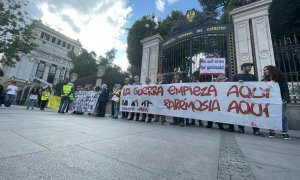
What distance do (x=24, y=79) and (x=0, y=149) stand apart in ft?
144

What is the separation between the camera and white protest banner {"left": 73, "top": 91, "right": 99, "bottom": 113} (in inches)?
338

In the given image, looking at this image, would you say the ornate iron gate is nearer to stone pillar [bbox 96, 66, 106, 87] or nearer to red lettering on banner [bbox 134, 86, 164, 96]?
red lettering on banner [bbox 134, 86, 164, 96]

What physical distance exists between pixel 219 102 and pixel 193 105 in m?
0.83

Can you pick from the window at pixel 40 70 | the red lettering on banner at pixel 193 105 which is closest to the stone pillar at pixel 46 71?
the window at pixel 40 70

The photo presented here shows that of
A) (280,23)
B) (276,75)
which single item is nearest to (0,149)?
(276,75)

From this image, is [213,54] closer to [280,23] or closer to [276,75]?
[276,75]

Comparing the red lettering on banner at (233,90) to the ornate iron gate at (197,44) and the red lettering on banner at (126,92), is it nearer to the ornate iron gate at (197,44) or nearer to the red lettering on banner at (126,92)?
the ornate iron gate at (197,44)

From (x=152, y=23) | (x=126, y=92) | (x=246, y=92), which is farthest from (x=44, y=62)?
(x=246, y=92)

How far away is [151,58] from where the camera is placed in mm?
11766

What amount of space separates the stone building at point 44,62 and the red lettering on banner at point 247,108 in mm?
37153

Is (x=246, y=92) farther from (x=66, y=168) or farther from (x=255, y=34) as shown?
(x=255, y=34)

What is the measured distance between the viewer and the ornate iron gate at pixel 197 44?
8.98m

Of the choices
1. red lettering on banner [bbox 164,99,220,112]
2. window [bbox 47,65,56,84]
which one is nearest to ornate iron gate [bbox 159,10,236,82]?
red lettering on banner [bbox 164,99,220,112]

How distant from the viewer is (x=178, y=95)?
19.7ft
